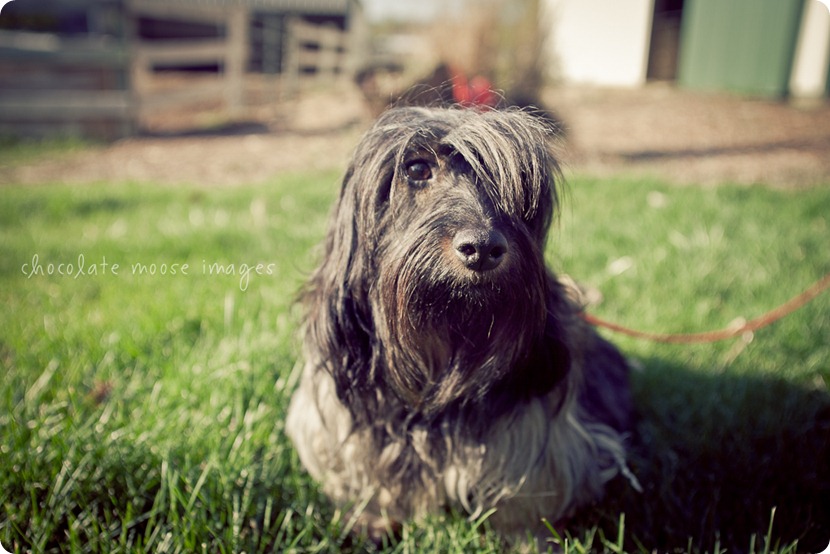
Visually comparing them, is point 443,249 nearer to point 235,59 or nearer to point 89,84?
point 89,84

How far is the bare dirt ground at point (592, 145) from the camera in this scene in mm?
7801

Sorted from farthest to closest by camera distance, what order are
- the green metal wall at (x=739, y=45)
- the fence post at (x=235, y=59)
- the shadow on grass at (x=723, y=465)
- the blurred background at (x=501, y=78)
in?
the fence post at (x=235, y=59) → the green metal wall at (x=739, y=45) → the blurred background at (x=501, y=78) → the shadow on grass at (x=723, y=465)

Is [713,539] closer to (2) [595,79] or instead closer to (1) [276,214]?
(1) [276,214]

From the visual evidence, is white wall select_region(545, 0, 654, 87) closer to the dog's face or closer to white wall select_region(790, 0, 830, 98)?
white wall select_region(790, 0, 830, 98)

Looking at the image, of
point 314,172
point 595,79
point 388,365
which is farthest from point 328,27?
point 388,365

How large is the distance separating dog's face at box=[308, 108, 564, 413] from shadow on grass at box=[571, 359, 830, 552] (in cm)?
83

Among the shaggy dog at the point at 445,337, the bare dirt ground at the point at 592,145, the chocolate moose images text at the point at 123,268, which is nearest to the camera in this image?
the shaggy dog at the point at 445,337

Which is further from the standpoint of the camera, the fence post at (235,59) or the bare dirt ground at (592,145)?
the fence post at (235,59)

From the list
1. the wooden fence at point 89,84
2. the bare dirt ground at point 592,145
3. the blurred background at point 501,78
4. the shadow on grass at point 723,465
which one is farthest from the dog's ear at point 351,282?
the wooden fence at point 89,84

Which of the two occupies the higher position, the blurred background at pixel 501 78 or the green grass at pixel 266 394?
the blurred background at pixel 501 78

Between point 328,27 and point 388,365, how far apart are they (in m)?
19.4

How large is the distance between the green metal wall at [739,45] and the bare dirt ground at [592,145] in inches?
30.8

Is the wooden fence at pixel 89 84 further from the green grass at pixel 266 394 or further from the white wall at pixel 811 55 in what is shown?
the white wall at pixel 811 55

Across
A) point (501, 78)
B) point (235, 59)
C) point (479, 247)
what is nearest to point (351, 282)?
point (479, 247)
